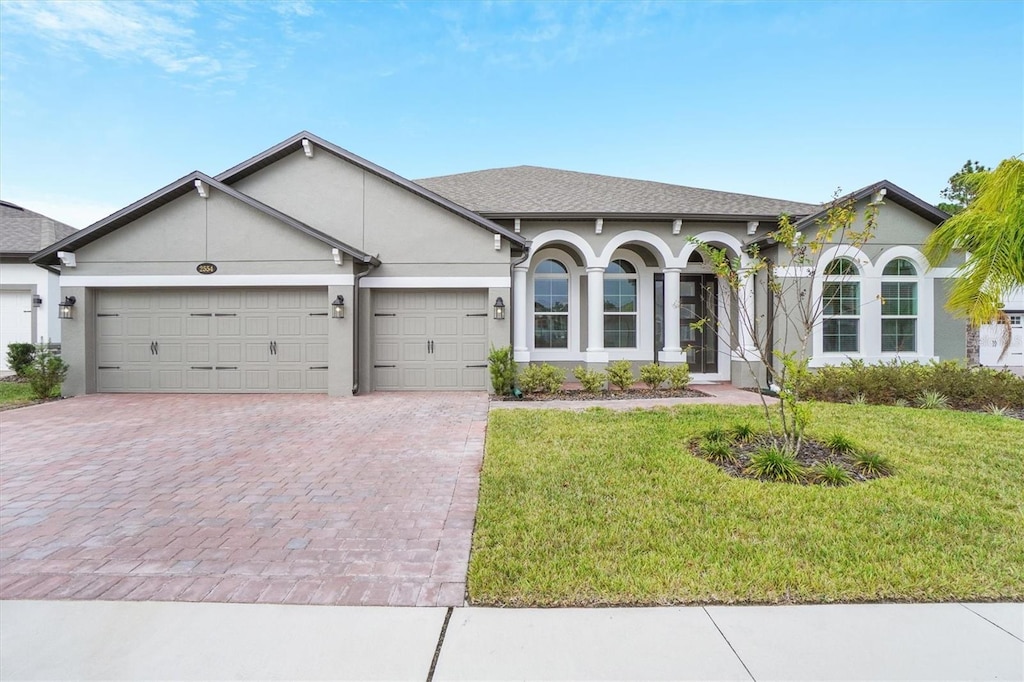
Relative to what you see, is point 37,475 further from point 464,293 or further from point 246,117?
point 246,117

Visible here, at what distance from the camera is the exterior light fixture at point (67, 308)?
10.3m

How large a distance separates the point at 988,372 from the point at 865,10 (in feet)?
27.3

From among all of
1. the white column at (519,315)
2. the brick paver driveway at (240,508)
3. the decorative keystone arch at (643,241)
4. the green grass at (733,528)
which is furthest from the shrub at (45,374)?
the decorative keystone arch at (643,241)

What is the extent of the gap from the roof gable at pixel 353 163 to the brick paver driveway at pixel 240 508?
4.73 metres

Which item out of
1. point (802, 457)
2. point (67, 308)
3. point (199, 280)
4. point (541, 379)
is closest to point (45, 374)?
point (67, 308)

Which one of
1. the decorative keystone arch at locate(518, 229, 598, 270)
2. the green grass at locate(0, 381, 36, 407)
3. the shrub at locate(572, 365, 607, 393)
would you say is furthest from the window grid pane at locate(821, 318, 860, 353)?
the green grass at locate(0, 381, 36, 407)

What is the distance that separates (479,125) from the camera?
67.3 feet

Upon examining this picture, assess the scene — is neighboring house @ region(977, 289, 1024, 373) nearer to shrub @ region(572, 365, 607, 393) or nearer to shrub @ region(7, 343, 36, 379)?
shrub @ region(572, 365, 607, 393)

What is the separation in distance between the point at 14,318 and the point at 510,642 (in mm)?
19112

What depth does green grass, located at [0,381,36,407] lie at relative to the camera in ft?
31.7

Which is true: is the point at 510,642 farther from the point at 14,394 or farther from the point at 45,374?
the point at 14,394

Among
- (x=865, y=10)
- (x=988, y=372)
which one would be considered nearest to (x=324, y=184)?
(x=865, y=10)

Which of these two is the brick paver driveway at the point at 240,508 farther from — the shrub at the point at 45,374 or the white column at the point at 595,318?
the white column at the point at 595,318

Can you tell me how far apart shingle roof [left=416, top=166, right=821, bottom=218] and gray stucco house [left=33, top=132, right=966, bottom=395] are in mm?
127
